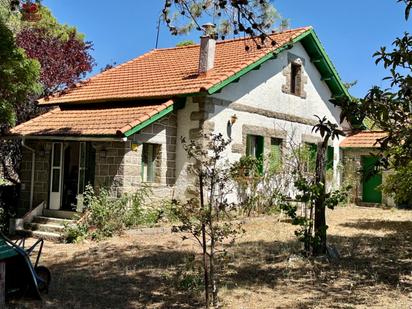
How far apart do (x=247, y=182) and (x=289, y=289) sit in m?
7.55

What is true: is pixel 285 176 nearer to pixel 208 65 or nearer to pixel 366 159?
pixel 208 65

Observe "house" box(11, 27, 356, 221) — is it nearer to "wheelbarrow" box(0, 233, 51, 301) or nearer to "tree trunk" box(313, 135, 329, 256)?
"tree trunk" box(313, 135, 329, 256)

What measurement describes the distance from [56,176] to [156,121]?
334 centimetres

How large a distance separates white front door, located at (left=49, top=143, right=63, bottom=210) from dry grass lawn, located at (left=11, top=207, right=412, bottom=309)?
10.6 feet

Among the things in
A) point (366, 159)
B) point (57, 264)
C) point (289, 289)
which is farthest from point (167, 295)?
point (366, 159)

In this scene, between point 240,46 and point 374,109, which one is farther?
point 240,46

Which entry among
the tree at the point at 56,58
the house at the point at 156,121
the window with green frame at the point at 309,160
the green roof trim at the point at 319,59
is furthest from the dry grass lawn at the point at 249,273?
the tree at the point at 56,58

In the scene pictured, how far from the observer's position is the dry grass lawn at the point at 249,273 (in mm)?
→ 6527

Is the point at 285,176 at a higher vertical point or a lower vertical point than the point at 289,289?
higher

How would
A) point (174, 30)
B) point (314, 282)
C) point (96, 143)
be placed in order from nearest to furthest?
point (174, 30) < point (314, 282) < point (96, 143)

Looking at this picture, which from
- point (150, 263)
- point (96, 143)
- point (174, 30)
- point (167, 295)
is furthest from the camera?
Answer: point (96, 143)

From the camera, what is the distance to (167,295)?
22.4ft

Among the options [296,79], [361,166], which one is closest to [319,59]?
[296,79]

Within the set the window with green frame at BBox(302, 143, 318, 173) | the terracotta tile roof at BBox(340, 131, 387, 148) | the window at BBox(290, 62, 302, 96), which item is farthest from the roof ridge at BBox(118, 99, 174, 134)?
the terracotta tile roof at BBox(340, 131, 387, 148)
